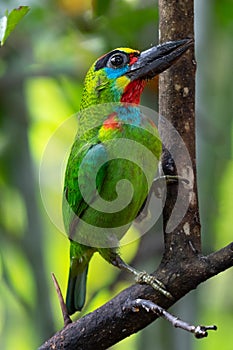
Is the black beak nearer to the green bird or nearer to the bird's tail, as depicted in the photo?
the green bird

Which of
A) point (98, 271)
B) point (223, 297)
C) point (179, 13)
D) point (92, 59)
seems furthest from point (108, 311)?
point (223, 297)

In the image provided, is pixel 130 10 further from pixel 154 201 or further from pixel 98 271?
pixel 98 271

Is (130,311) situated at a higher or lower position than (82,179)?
lower

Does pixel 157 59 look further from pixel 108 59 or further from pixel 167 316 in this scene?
pixel 167 316

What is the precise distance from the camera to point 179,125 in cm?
189

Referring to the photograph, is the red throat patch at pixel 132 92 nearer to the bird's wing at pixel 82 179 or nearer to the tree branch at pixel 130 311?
the bird's wing at pixel 82 179

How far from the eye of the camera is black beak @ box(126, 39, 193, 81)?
1893mm

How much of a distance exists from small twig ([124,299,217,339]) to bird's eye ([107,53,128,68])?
29.8 inches

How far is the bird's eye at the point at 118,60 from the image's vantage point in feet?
7.38

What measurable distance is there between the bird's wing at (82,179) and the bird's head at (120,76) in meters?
0.18

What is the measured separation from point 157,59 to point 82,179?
1.26ft

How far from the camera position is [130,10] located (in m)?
2.82

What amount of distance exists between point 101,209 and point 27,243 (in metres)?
0.94

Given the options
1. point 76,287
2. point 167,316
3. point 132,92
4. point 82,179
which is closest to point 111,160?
point 82,179
